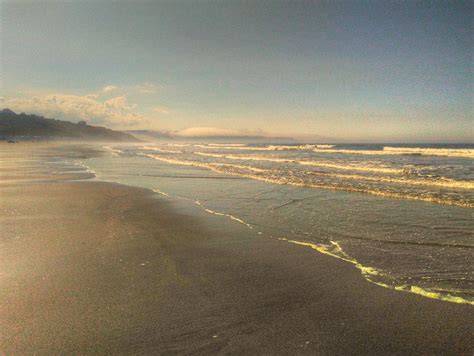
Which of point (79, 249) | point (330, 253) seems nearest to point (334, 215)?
point (330, 253)

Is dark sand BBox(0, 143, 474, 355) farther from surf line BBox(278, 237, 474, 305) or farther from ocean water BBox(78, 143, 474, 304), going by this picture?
ocean water BBox(78, 143, 474, 304)

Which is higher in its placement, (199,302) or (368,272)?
(368,272)

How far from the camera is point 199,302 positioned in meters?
4.32

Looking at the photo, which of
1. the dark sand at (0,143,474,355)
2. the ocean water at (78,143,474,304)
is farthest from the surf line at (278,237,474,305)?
the dark sand at (0,143,474,355)

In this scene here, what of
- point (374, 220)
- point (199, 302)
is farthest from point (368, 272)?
point (374, 220)

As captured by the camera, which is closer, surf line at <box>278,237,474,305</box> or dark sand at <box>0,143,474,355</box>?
dark sand at <box>0,143,474,355</box>

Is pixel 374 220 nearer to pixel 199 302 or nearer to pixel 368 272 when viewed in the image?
pixel 368 272

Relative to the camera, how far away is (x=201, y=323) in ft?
12.5

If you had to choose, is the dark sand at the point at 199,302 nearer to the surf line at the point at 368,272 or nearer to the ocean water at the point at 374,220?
the surf line at the point at 368,272

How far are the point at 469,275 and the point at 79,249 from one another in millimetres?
7115

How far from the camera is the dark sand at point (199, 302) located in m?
3.44

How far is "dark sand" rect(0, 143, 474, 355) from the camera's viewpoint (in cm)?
344

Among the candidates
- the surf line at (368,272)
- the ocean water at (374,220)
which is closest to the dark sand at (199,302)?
the surf line at (368,272)

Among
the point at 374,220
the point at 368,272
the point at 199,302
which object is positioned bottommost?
the point at 199,302
